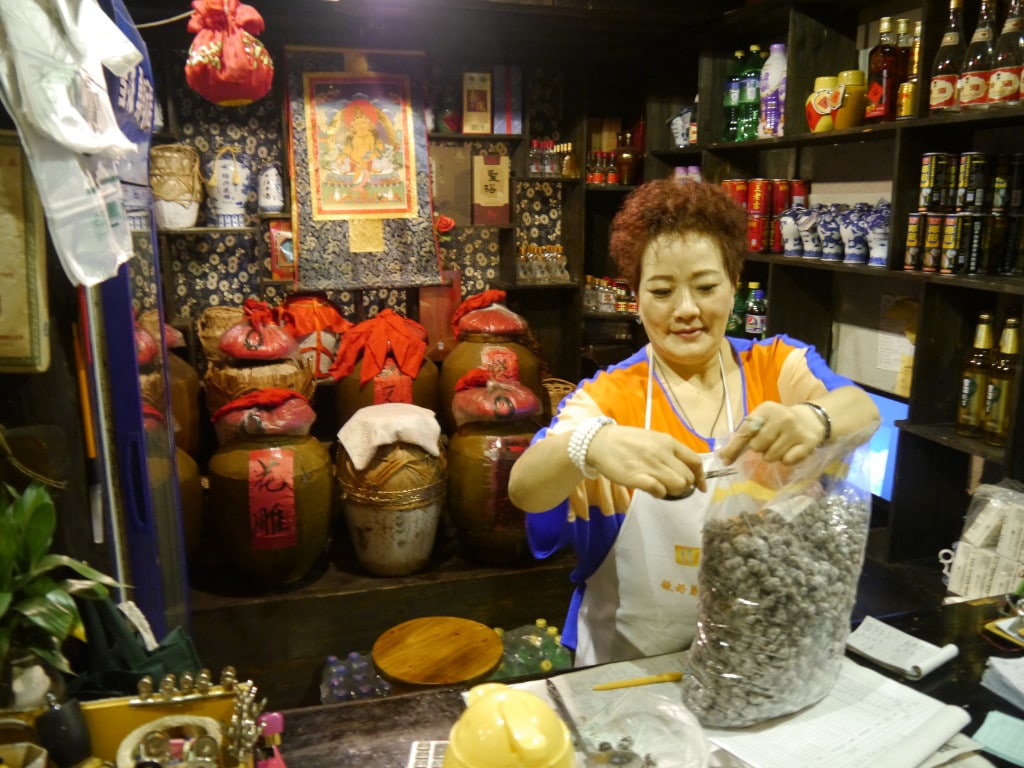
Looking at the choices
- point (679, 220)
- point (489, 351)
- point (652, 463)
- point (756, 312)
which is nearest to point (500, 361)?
point (489, 351)

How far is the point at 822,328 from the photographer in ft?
10.4

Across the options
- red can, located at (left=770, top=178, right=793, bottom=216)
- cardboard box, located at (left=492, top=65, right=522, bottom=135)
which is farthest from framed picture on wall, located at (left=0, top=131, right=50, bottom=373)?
cardboard box, located at (left=492, top=65, right=522, bottom=135)

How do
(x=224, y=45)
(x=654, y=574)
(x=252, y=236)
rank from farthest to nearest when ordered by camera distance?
(x=252, y=236)
(x=224, y=45)
(x=654, y=574)

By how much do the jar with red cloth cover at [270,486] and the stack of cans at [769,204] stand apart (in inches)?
75.9

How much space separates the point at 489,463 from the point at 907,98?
196cm

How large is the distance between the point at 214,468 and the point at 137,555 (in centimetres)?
136

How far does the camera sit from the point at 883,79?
8.32 ft

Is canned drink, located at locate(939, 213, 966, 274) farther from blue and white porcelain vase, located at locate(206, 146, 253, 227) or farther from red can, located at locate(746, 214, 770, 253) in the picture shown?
blue and white porcelain vase, located at locate(206, 146, 253, 227)

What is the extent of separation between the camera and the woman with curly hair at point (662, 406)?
4.84 feet

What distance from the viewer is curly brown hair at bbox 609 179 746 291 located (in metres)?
1.52

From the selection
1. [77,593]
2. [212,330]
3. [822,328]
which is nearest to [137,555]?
[77,593]

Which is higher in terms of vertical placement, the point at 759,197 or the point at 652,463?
the point at 759,197

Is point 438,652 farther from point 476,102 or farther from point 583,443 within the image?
point 476,102

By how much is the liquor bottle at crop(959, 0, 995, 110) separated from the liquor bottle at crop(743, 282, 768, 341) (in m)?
1.13
